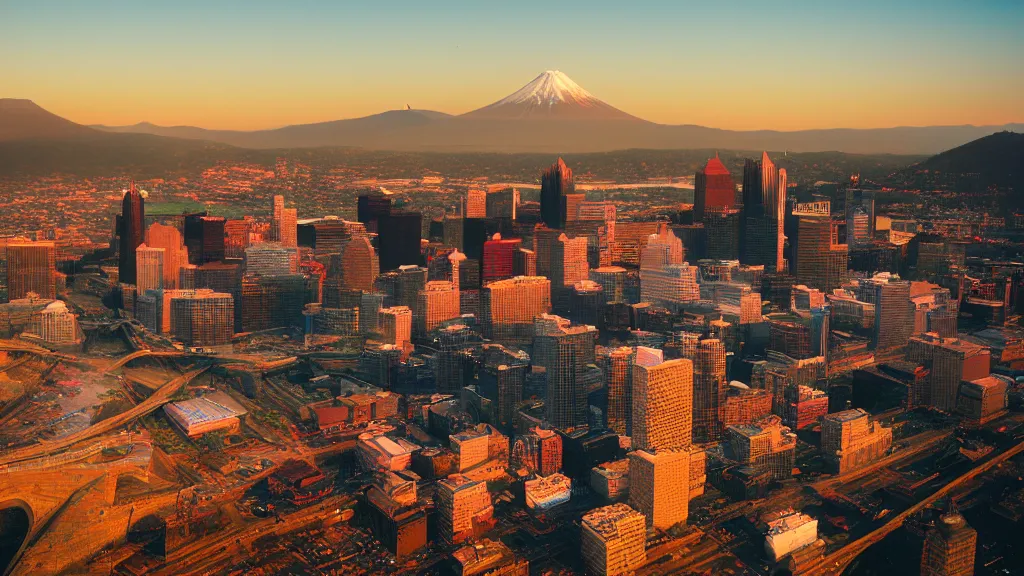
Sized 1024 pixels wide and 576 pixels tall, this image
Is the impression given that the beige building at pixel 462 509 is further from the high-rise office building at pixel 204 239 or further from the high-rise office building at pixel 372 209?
the high-rise office building at pixel 372 209

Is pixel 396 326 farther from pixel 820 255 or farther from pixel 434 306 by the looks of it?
pixel 820 255

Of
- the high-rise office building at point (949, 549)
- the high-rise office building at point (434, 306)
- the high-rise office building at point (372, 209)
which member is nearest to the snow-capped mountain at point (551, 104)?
the high-rise office building at point (372, 209)

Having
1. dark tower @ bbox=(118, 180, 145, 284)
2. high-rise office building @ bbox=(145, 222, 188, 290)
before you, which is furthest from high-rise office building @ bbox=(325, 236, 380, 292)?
dark tower @ bbox=(118, 180, 145, 284)

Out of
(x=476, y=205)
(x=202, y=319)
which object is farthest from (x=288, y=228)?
(x=202, y=319)

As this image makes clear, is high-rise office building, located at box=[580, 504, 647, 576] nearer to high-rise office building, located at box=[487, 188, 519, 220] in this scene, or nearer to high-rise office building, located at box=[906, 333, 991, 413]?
high-rise office building, located at box=[906, 333, 991, 413]

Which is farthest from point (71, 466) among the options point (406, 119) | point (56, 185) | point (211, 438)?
point (406, 119)
